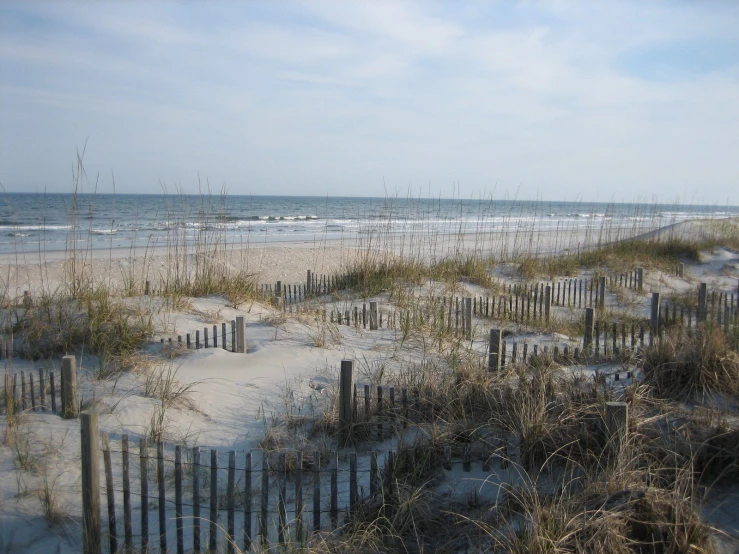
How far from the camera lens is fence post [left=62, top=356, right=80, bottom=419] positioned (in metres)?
4.32

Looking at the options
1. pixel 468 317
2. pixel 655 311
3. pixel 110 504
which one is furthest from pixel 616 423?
pixel 655 311

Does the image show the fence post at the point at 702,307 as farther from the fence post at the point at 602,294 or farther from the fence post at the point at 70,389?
the fence post at the point at 70,389

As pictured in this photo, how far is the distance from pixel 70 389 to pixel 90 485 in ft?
5.08

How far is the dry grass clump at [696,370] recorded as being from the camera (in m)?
4.26

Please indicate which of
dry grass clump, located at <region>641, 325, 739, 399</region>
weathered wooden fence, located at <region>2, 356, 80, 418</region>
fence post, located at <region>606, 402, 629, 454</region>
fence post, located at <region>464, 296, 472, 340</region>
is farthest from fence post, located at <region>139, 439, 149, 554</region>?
fence post, located at <region>464, 296, 472, 340</region>

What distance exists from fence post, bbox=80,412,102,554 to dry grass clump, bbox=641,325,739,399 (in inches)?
147

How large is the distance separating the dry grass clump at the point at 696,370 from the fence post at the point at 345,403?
86.6 inches

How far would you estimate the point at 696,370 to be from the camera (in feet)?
14.1

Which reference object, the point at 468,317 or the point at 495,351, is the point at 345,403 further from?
the point at 468,317

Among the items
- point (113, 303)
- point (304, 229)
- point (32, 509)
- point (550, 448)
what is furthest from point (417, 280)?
point (304, 229)

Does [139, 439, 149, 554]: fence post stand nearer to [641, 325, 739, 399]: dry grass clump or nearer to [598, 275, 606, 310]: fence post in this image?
[641, 325, 739, 399]: dry grass clump

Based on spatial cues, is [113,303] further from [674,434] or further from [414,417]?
[674,434]

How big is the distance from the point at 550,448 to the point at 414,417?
3.70 feet

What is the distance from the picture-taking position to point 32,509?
349cm
